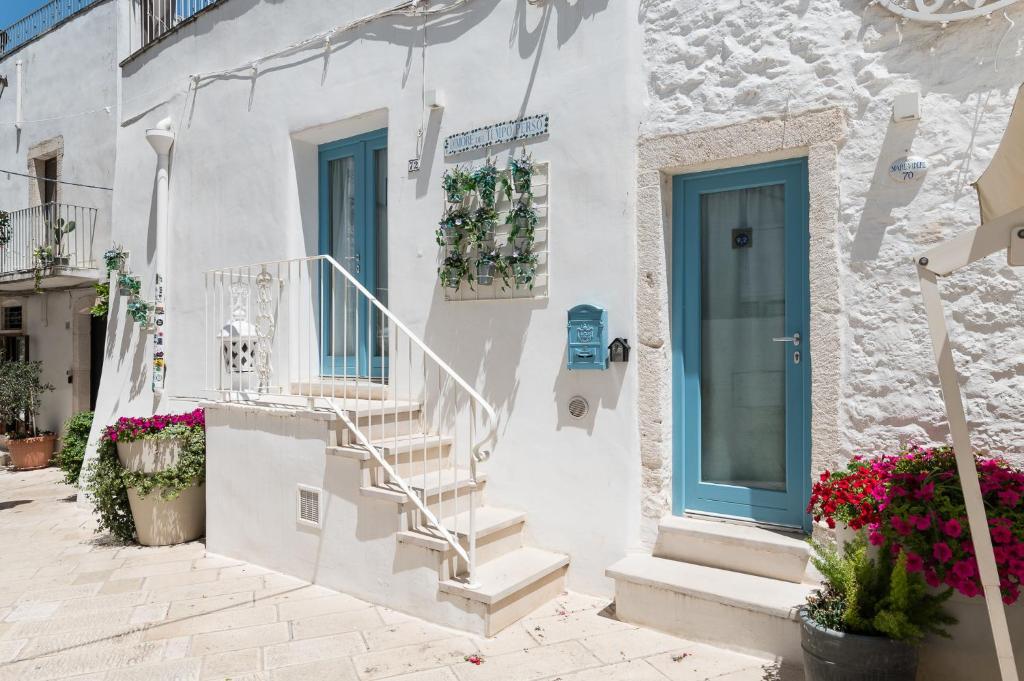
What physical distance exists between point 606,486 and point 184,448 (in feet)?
10.5

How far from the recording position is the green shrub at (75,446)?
779 cm

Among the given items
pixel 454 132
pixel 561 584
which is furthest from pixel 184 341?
pixel 561 584

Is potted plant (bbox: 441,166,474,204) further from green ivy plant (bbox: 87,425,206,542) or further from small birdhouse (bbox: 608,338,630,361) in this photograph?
Result: green ivy plant (bbox: 87,425,206,542)

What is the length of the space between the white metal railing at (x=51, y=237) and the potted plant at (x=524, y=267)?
22.3 feet

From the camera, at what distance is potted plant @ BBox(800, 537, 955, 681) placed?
258 centimetres

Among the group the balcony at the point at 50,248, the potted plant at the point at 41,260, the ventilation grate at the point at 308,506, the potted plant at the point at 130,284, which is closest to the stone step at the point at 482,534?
the ventilation grate at the point at 308,506

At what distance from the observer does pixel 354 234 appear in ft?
18.2

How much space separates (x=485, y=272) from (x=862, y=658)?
269 cm

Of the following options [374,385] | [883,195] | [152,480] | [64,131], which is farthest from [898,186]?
[64,131]

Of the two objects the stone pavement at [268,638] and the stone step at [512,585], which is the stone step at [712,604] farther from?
the stone step at [512,585]

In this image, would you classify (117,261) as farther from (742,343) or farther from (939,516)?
(939,516)

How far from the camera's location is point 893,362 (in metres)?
3.29

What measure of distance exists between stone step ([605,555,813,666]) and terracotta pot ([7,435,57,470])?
28.7 ft

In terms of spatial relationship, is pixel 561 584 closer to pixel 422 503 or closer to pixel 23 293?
A: pixel 422 503
